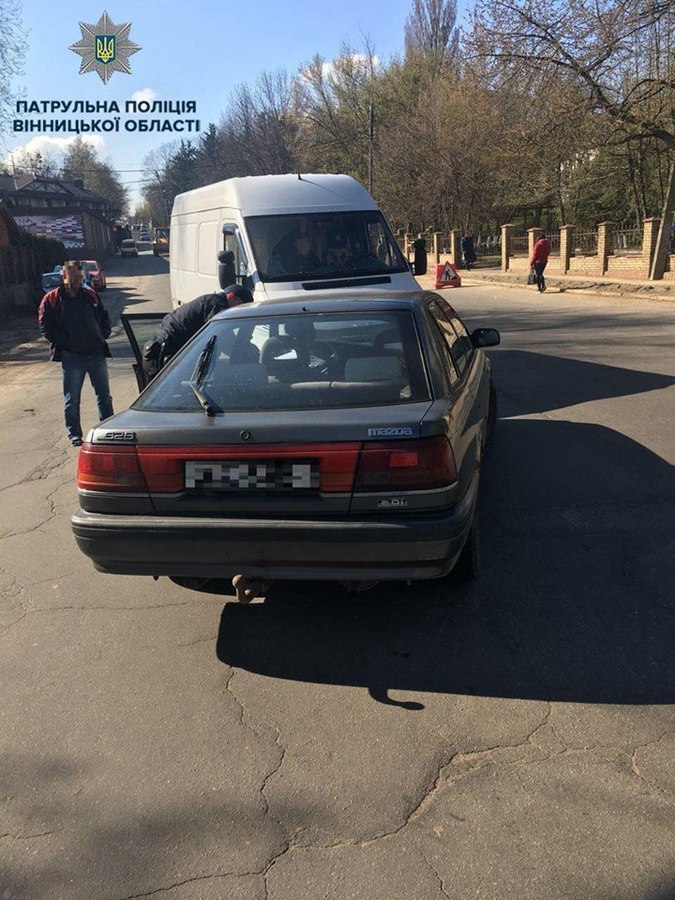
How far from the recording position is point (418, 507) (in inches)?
118

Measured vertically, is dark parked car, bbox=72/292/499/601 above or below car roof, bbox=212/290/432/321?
below

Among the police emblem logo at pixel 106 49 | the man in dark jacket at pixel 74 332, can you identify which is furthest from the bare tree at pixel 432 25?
the man in dark jacket at pixel 74 332

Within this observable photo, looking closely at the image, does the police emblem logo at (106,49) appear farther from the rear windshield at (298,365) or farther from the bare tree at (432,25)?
the bare tree at (432,25)

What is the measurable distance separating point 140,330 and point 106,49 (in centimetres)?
1920

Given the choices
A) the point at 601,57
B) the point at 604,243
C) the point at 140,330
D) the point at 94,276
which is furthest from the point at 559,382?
the point at 94,276

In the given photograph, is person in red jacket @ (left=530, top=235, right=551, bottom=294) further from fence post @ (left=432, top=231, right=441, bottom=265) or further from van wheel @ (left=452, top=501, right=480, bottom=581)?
van wheel @ (left=452, top=501, right=480, bottom=581)

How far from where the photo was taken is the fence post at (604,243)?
24.1m

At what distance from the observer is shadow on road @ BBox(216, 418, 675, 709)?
10.2ft

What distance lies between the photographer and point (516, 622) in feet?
11.6

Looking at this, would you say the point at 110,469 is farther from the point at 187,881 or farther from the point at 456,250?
the point at 456,250

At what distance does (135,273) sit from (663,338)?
45.3m

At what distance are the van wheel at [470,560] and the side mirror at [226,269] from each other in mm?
5717

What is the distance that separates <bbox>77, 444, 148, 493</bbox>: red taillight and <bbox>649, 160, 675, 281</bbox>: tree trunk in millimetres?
21394

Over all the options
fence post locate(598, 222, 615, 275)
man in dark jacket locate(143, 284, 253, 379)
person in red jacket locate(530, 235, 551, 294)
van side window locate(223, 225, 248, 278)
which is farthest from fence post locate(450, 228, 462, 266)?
man in dark jacket locate(143, 284, 253, 379)
